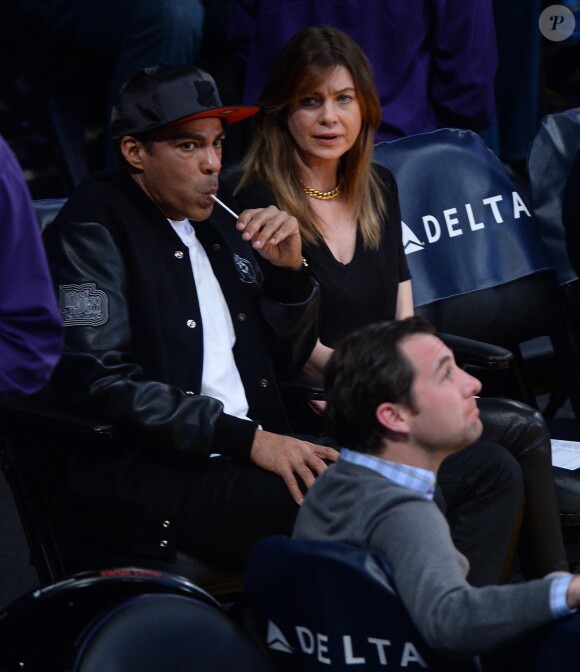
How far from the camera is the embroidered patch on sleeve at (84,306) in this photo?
104 inches

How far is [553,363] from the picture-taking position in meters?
4.06

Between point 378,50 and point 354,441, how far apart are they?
2344 mm

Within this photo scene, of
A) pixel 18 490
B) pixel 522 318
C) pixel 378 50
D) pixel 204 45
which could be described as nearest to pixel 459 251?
pixel 522 318

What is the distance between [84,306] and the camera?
2664 mm

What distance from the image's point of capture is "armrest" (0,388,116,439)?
2500mm

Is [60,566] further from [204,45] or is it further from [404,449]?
[204,45]

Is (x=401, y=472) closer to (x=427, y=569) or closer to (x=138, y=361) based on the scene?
(x=427, y=569)

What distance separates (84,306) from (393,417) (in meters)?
0.79

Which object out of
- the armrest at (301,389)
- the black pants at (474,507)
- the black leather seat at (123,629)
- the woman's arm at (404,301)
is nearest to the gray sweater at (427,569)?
the black leather seat at (123,629)

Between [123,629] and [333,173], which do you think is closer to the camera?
[123,629]

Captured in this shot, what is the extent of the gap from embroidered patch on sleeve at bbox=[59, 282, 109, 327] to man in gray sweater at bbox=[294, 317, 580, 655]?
0.61m

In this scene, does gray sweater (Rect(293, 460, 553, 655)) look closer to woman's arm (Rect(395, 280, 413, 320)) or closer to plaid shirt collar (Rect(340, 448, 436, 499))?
plaid shirt collar (Rect(340, 448, 436, 499))

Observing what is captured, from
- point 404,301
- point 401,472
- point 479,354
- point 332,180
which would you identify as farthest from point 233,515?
point 332,180

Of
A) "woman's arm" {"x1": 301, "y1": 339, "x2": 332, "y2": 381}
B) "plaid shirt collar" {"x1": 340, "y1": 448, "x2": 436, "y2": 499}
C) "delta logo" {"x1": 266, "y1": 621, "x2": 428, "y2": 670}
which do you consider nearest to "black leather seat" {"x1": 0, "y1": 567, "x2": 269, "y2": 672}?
"delta logo" {"x1": 266, "y1": 621, "x2": 428, "y2": 670}
